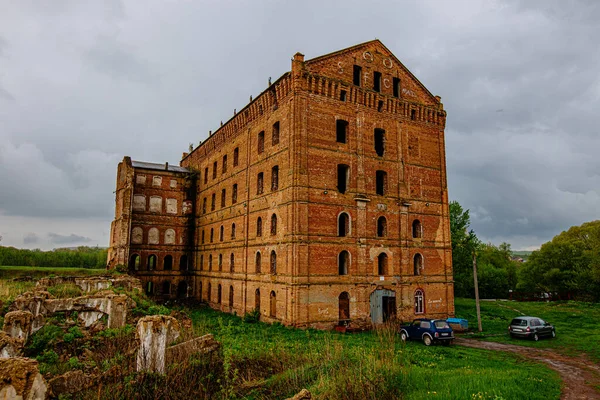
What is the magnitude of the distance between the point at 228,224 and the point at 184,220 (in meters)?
9.82

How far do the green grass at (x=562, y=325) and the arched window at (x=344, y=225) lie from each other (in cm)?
938

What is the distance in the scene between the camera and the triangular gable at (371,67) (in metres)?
23.6

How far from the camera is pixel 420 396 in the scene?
8.78 m

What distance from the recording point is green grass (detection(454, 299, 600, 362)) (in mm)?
19173

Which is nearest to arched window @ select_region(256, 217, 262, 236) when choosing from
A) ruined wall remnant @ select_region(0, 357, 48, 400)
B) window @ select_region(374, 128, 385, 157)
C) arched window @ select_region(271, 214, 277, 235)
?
arched window @ select_region(271, 214, 277, 235)

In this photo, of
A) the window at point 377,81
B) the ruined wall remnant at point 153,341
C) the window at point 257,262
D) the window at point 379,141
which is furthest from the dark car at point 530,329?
the ruined wall remnant at point 153,341

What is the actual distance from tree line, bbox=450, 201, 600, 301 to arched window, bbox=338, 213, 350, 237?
737 inches

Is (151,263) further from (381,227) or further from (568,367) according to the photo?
(568,367)

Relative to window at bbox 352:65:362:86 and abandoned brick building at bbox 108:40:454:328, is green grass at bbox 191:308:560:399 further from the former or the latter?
window at bbox 352:65:362:86

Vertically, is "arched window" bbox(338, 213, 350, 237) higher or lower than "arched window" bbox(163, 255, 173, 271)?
higher

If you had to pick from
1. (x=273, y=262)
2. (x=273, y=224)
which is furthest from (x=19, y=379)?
(x=273, y=224)

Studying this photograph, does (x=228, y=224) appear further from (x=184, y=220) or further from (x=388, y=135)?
(x=388, y=135)

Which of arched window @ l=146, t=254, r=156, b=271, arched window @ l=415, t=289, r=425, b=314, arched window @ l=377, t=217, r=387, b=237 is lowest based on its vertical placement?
arched window @ l=415, t=289, r=425, b=314

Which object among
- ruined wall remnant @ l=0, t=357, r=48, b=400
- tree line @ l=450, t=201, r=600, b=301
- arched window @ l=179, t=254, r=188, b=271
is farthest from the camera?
tree line @ l=450, t=201, r=600, b=301
